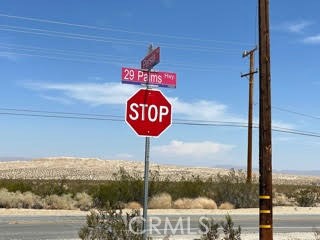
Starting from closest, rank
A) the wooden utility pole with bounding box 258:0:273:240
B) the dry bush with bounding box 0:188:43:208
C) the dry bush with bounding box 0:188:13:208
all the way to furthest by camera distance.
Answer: the wooden utility pole with bounding box 258:0:273:240 → the dry bush with bounding box 0:188:13:208 → the dry bush with bounding box 0:188:43:208

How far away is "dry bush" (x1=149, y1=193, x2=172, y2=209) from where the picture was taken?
1246 inches

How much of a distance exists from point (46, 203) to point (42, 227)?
11674 millimetres

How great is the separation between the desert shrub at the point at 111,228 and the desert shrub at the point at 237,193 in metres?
25.5

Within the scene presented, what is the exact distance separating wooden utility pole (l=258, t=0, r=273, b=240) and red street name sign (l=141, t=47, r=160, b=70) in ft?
8.46

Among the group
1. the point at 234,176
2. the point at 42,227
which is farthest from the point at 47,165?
the point at 42,227

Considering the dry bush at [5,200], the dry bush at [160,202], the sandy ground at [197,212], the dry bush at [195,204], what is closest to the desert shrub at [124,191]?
the dry bush at [160,202]

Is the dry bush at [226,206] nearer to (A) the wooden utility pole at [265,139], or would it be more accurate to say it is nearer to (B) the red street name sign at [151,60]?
(A) the wooden utility pole at [265,139]

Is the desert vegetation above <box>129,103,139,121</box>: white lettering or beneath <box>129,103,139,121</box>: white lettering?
beneath

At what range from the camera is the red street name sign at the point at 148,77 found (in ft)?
28.9

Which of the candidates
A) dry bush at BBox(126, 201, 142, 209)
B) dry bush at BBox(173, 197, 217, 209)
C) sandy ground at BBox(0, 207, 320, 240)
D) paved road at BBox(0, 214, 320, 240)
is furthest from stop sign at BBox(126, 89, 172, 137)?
dry bush at BBox(173, 197, 217, 209)

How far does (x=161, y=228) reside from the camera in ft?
61.5

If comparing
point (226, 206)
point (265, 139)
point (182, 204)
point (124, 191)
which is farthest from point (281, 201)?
point (265, 139)

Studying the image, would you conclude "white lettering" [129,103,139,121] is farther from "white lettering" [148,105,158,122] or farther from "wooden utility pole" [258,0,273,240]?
"wooden utility pole" [258,0,273,240]

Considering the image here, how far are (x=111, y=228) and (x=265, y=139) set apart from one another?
332 centimetres
